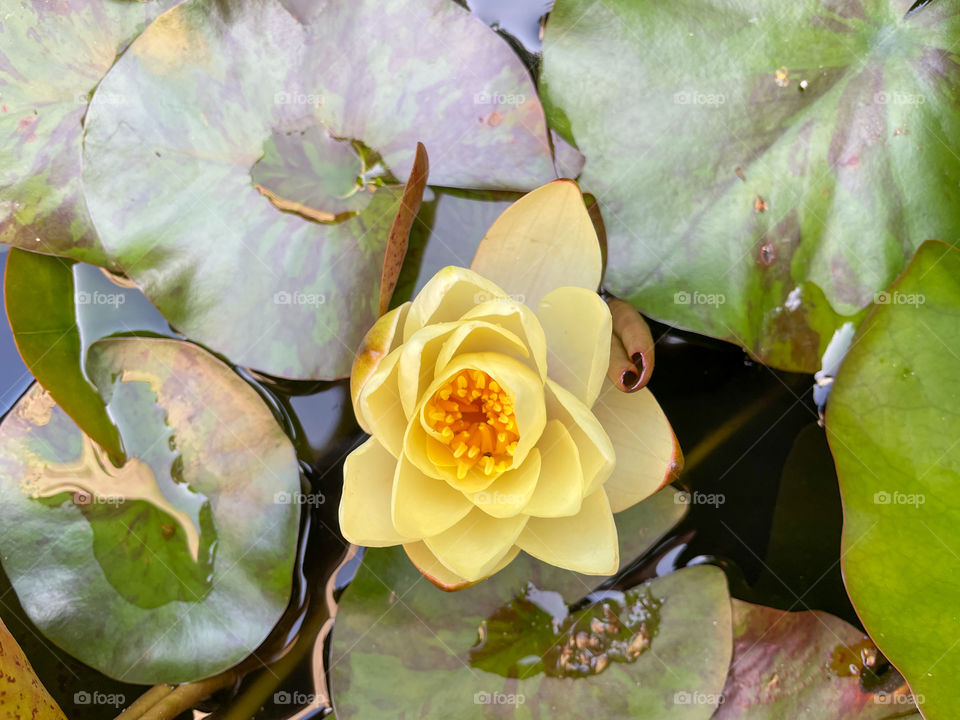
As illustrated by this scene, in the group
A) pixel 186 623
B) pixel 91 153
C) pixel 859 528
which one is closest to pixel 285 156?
pixel 91 153

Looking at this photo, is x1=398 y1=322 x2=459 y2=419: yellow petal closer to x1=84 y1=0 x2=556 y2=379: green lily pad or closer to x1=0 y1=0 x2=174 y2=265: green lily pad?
x1=84 y1=0 x2=556 y2=379: green lily pad

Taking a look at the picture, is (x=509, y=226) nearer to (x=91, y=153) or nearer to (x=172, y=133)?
(x=172, y=133)
